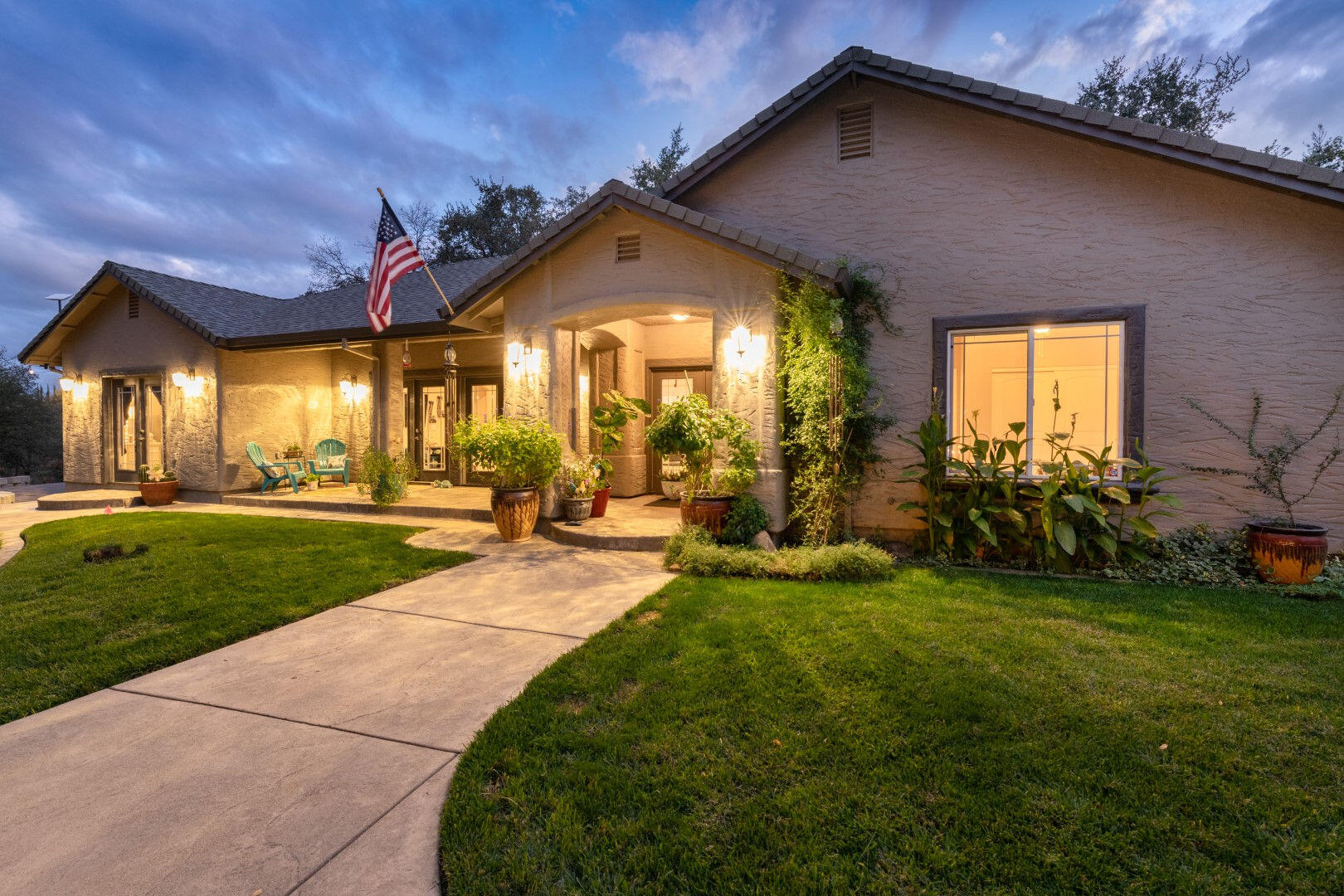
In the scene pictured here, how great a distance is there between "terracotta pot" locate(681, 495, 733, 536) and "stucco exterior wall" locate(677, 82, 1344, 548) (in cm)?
179

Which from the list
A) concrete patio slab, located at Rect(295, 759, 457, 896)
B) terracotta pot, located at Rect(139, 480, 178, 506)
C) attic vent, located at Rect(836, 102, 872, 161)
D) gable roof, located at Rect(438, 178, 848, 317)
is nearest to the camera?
concrete patio slab, located at Rect(295, 759, 457, 896)

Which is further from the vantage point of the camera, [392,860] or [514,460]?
[514,460]

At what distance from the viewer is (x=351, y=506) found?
9625mm

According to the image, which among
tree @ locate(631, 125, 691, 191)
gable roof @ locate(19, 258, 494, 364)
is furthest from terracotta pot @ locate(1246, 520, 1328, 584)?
tree @ locate(631, 125, 691, 191)

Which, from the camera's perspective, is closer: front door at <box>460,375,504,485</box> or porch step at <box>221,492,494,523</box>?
porch step at <box>221,492,494,523</box>

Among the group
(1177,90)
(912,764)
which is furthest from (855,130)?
(1177,90)

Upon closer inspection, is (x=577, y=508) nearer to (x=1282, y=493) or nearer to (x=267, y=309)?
(x=1282, y=493)

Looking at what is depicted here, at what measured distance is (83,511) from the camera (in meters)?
10.4

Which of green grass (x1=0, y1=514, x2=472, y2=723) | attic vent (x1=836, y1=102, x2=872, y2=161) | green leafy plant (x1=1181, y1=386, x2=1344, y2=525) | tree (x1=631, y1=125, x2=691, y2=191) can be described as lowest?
green grass (x1=0, y1=514, x2=472, y2=723)

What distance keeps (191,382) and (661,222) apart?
10.3 m

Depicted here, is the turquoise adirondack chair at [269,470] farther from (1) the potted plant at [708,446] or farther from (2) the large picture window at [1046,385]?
(2) the large picture window at [1046,385]

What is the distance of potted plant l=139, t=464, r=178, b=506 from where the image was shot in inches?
420

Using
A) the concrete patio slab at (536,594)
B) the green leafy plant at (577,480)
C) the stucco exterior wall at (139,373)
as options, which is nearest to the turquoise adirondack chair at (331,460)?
the stucco exterior wall at (139,373)

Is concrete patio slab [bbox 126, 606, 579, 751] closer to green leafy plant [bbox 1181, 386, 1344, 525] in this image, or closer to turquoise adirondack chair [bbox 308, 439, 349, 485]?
green leafy plant [bbox 1181, 386, 1344, 525]
